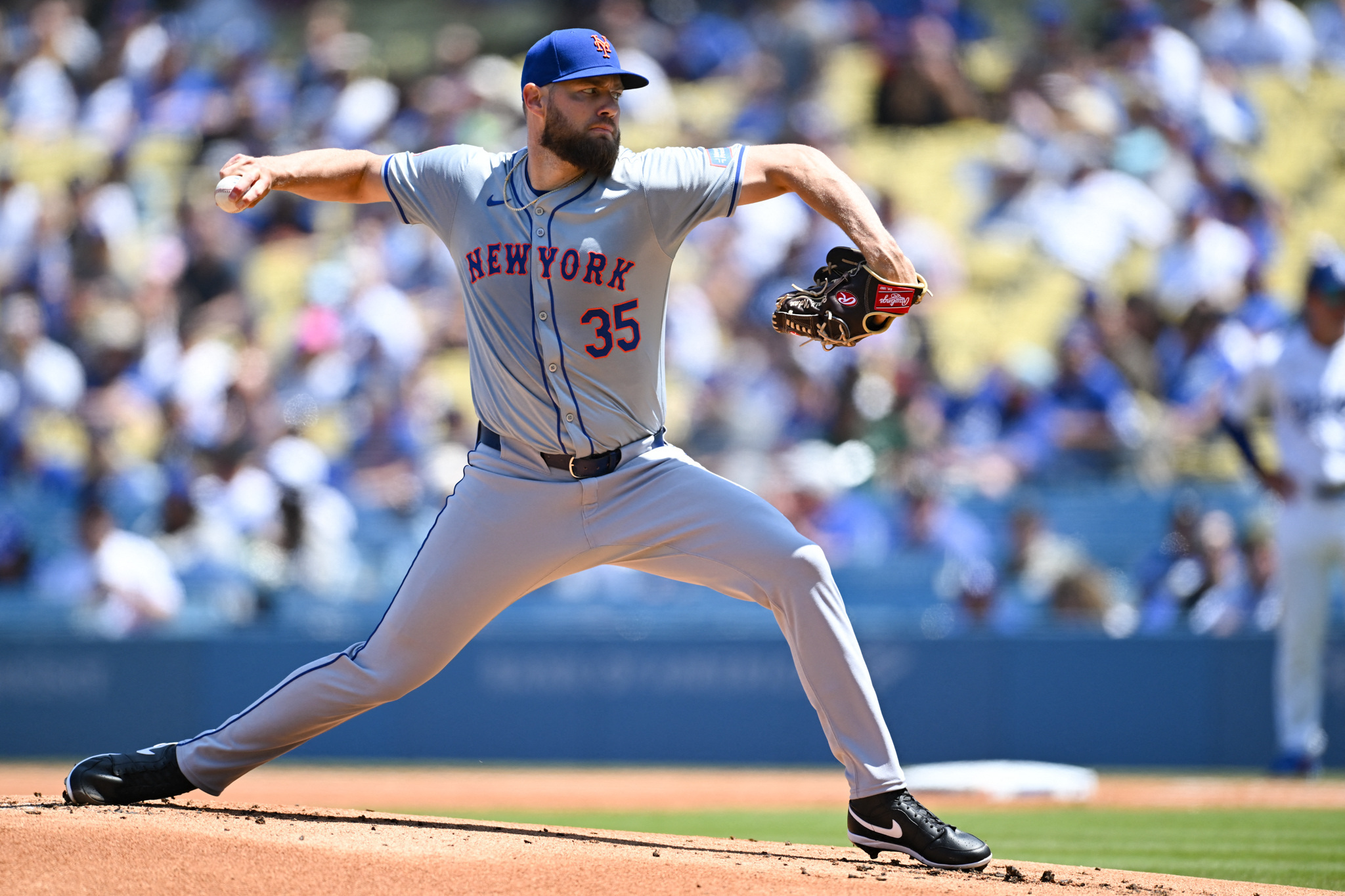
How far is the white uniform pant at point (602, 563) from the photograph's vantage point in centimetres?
389

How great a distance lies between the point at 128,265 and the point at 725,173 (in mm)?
10419

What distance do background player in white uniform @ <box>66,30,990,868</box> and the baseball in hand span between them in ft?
0.11

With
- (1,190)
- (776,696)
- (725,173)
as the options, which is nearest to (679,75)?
(1,190)

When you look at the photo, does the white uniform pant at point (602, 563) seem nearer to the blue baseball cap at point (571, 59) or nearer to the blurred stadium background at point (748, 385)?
the blue baseball cap at point (571, 59)

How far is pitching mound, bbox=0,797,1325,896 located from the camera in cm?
348

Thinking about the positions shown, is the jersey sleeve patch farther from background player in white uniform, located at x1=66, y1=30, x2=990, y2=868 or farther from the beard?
the beard

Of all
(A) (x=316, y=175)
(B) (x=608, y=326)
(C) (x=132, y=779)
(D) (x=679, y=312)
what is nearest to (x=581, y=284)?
(B) (x=608, y=326)

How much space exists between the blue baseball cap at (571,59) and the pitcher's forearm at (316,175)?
549 mm

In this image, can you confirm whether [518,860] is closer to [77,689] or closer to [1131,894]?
[1131,894]

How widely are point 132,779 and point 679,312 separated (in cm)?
746

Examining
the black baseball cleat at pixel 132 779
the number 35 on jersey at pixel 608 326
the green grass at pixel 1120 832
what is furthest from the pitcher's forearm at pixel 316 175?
the green grass at pixel 1120 832

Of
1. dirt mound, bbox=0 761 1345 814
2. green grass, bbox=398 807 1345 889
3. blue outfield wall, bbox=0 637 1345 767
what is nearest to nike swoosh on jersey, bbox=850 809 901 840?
green grass, bbox=398 807 1345 889

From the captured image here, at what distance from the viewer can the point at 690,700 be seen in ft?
30.5

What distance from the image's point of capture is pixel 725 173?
3.93m
